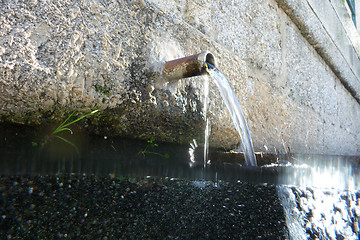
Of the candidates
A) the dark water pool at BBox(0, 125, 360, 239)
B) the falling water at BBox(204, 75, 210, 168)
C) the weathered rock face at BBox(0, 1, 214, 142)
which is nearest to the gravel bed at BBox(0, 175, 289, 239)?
the dark water pool at BBox(0, 125, 360, 239)

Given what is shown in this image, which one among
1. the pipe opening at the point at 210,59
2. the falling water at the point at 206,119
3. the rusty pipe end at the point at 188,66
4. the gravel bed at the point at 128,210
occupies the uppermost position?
the pipe opening at the point at 210,59

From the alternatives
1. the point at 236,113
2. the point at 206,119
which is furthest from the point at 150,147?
the point at 236,113

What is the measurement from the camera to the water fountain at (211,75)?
0.91m

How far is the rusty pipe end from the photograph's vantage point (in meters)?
0.90

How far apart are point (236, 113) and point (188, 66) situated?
416 mm

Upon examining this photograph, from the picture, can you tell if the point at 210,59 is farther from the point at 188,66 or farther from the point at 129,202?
the point at 129,202

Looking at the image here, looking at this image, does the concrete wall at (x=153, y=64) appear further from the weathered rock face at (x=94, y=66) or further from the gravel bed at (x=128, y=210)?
the gravel bed at (x=128, y=210)

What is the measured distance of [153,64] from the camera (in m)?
0.96

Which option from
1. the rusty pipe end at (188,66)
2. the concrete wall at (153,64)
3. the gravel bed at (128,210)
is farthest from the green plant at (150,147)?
the gravel bed at (128,210)

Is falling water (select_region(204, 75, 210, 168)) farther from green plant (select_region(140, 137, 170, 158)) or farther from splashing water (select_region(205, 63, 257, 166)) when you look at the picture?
green plant (select_region(140, 137, 170, 158))

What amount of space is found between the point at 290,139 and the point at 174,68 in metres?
1.35

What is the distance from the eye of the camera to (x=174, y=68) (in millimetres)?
952

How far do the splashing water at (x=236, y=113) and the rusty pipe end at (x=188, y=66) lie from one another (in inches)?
5.5

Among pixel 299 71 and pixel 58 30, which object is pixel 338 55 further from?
pixel 58 30
